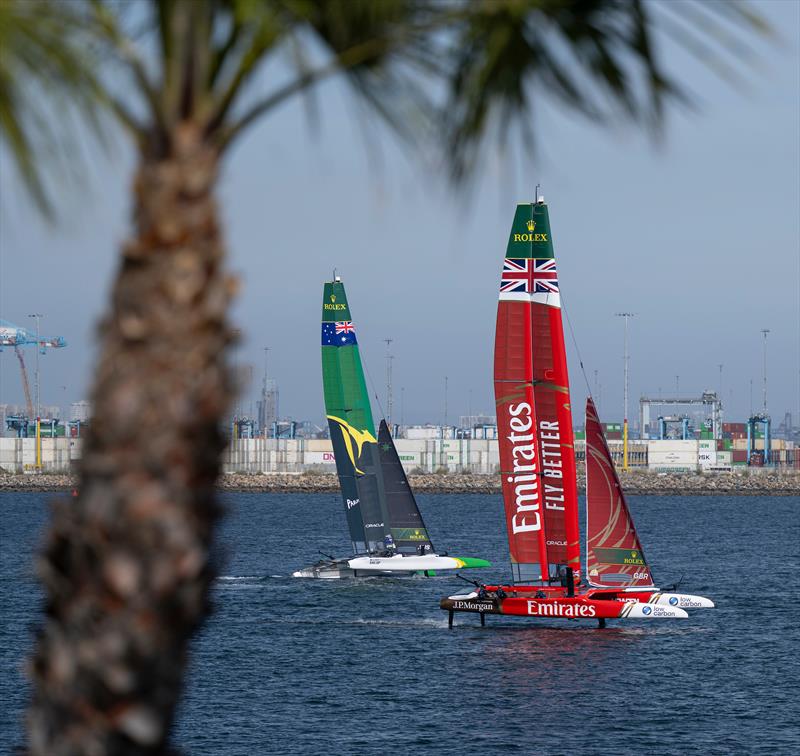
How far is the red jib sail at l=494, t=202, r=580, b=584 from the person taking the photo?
40031 mm

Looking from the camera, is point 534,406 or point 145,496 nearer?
point 145,496

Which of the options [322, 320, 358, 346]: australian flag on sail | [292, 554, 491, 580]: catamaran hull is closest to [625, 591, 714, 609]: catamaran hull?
[292, 554, 491, 580]: catamaran hull

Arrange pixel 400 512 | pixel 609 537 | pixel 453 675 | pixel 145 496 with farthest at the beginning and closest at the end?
pixel 400 512
pixel 609 537
pixel 453 675
pixel 145 496

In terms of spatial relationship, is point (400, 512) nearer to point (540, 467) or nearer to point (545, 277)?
point (540, 467)

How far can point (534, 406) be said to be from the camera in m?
40.4

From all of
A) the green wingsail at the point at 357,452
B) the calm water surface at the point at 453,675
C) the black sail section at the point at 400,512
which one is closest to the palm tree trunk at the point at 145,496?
the calm water surface at the point at 453,675

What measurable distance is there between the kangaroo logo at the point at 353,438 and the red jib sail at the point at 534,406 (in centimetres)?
1655

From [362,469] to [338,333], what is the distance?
18.7 ft

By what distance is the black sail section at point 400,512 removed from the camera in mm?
56062

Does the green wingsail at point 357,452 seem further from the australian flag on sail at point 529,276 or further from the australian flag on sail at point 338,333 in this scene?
the australian flag on sail at point 529,276

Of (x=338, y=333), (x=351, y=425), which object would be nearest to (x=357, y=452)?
(x=351, y=425)

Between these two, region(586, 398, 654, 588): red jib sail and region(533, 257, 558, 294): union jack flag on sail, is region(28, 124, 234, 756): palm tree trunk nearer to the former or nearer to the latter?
region(533, 257, 558, 294): union jack flag on sail

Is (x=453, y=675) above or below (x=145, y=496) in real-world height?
below

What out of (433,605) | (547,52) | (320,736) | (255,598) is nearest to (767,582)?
(433,605)
